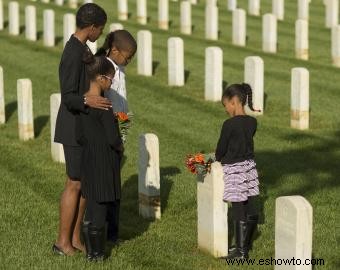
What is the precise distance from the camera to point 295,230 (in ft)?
24.6

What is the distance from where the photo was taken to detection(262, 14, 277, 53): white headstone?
21328mm

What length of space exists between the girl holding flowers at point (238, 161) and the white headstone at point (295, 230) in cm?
106

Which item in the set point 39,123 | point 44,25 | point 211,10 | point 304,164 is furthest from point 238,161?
point 211,10

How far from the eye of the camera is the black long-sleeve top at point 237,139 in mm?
8773

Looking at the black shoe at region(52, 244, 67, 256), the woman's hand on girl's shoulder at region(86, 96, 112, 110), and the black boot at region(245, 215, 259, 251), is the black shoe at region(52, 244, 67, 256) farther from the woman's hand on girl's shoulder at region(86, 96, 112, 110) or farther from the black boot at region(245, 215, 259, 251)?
the black boot at region(245, 215, 259, 251)

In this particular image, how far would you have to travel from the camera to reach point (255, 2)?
89.0 feet

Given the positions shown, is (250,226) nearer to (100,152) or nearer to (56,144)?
(100,152)

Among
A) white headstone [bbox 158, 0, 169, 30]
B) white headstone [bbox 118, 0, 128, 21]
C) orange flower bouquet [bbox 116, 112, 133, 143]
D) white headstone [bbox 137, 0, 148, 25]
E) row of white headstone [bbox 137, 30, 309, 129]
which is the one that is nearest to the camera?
orange flower bouquet [bbox 116, 112, 133, 143]

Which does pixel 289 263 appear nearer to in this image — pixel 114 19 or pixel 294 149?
pixel 294 149

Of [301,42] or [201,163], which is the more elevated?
[301,42]

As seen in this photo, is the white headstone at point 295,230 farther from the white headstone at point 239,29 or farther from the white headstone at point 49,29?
the white headstone at point 49,29

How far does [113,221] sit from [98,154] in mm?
1095

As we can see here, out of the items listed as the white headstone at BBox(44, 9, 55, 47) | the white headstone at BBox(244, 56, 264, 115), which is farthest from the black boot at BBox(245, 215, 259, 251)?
the white headstone at BBox(44, 9, 55, 47)

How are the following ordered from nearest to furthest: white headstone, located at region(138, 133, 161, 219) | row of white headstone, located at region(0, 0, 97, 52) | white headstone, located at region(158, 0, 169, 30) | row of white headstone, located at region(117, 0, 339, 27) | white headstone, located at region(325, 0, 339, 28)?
white headstone, located at region(138, 133, 161, 219) → row of white headstone, located at region(0, 0, 97, 52) → row of white headstone, located at region(117, 0, 339, 27) → white headstone, located at region(325, 0, 339, 28) → white headstone, located at region(158, 0, 169, 30)
